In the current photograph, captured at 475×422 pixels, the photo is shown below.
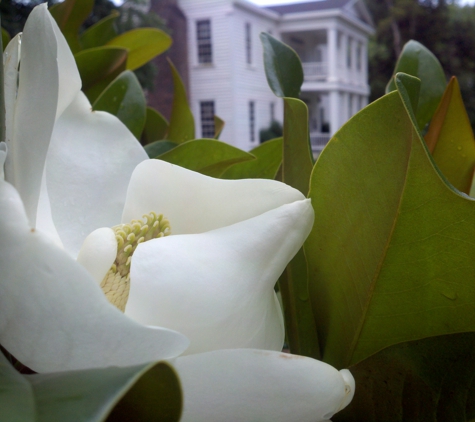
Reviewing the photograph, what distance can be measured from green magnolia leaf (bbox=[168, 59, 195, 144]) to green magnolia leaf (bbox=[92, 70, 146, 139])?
15cm

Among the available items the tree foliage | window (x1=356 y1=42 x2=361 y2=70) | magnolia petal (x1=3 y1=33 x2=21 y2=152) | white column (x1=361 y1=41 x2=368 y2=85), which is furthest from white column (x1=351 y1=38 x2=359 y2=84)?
magnolia petal (x1=3 y1=33 x2=21 y2=152)

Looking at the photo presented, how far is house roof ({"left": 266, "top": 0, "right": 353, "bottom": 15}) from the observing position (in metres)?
16.7

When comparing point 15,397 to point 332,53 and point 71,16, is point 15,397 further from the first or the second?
point 332,53

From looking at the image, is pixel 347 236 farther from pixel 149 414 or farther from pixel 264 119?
pixel 264 119

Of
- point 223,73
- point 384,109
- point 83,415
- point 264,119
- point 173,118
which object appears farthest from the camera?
point 264,119

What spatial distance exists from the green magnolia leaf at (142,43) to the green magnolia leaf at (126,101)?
378mm

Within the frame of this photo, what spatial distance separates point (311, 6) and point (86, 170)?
17886 mm

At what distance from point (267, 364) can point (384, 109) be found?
5.8 inches

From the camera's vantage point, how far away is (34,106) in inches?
9.3

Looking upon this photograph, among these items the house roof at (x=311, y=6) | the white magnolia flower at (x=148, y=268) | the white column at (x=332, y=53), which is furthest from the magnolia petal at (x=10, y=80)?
the house roof at (x=311, y=6)

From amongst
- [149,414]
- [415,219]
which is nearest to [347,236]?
[415,219]

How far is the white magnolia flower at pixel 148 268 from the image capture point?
0.19m

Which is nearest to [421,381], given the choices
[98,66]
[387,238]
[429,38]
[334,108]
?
[387,238]

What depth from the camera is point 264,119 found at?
15.8 m
